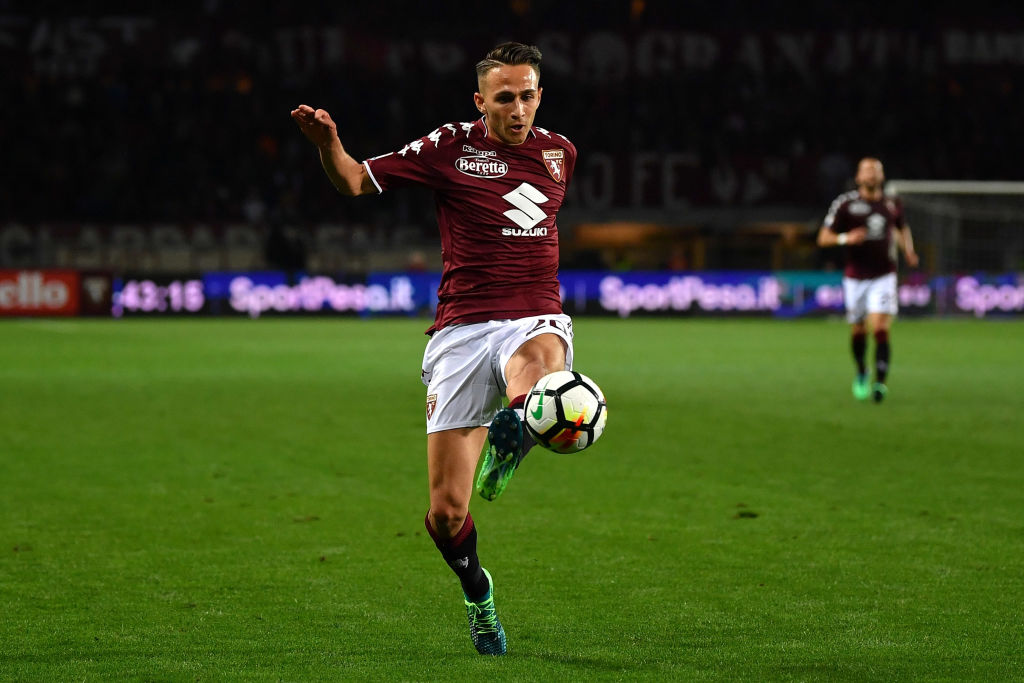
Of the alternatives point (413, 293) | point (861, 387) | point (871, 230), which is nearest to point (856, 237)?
point (871, 230)

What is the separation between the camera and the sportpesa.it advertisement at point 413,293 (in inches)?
1184

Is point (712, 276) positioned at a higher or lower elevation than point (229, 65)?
lower

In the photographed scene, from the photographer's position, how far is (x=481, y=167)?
4848 mm

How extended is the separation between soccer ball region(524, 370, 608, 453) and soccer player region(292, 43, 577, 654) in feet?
0.58

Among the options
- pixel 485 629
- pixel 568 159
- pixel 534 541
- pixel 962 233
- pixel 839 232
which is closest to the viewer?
pixel 485 629

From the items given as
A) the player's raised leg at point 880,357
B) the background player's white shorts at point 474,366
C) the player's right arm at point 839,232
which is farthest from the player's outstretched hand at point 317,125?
the player's raised leg at point 880,357

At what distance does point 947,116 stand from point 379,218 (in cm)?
1651

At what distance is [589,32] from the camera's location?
37.5 meters

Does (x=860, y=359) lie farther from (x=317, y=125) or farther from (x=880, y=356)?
(x=317, y=125)

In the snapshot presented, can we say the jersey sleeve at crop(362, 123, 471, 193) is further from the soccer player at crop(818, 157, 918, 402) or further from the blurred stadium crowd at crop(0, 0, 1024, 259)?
the blurred stadium crowd at crop(0, 0, 1024, 259)

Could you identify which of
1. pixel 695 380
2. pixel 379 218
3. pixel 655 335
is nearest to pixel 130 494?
pixel 695 380

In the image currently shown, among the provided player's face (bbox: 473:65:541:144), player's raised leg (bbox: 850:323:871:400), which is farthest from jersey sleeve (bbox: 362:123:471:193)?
player's raised leg (bbox: 850:323:871:400)

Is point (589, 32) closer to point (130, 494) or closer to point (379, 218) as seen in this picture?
point (379, 218)

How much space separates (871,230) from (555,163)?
30.0 ft
